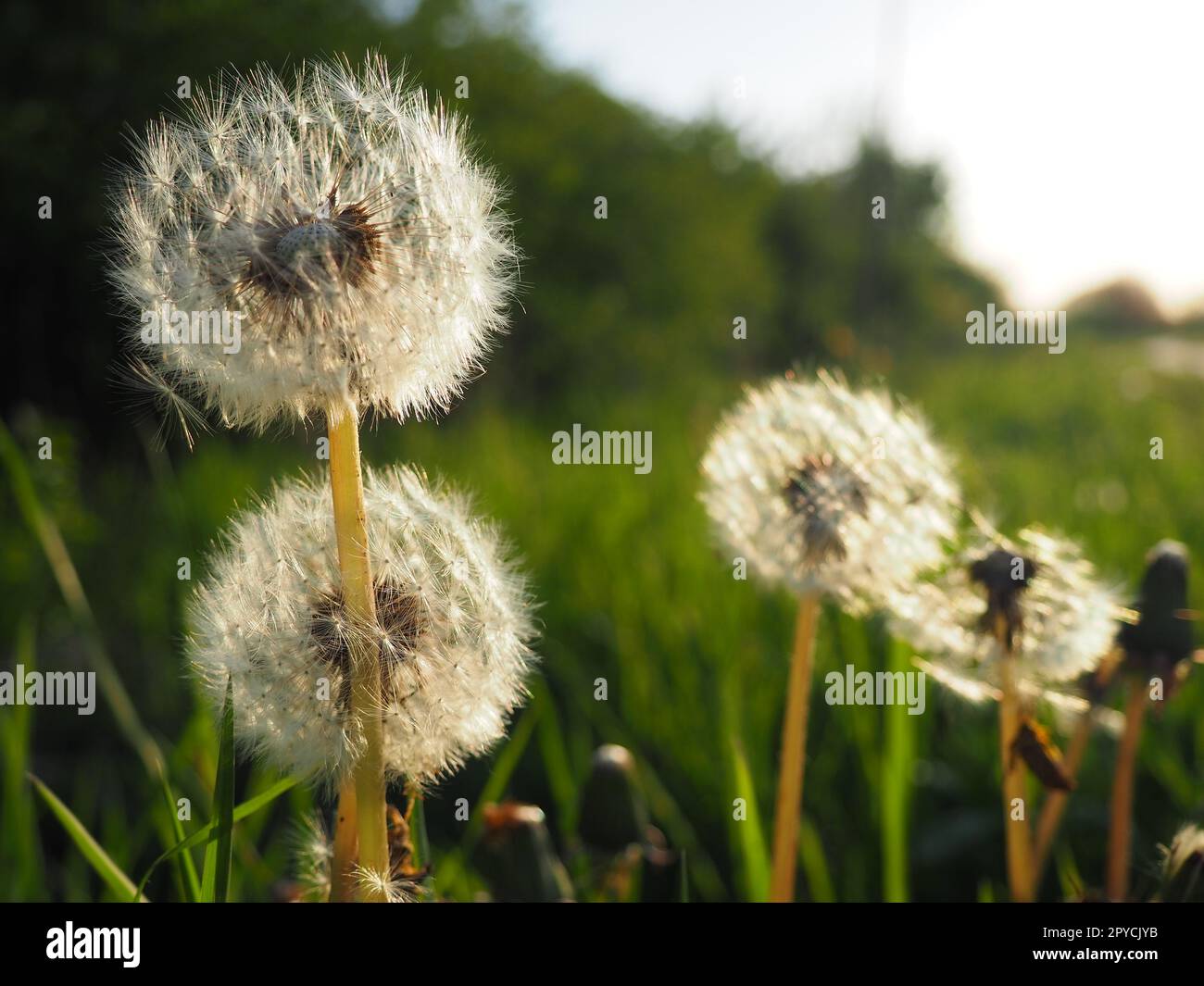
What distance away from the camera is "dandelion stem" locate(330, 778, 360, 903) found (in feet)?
2.78

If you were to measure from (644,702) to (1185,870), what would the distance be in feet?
6.61

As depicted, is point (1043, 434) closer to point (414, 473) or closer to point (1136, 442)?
point (1136, 442)

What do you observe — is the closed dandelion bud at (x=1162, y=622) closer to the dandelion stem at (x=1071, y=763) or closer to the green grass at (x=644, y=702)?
the dandelion stem at (x=1071, y=763)

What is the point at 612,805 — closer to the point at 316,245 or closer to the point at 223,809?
the point at 223,809

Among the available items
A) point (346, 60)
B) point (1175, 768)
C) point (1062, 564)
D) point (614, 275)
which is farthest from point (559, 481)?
point (614, 275)

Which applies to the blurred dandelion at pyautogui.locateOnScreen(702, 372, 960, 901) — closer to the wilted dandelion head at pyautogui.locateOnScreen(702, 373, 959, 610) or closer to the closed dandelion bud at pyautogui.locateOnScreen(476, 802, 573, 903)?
the wilted dandelion head at pyautogui.locateOnScreen(702, 373, 959, 610)

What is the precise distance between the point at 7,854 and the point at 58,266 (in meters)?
6.86

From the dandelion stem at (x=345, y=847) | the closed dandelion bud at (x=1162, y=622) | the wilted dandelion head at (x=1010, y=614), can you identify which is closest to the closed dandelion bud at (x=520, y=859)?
the dandelion stem at (x=345, y=847)

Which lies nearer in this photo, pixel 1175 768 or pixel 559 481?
pixel 1175 768

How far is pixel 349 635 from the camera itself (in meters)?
0.82

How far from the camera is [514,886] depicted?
1279mm

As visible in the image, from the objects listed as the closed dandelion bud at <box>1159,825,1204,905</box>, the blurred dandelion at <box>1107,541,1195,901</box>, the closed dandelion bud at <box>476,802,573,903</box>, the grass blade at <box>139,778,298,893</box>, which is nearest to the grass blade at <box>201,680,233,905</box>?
the grass blade at <box>139,778,298,893</box>

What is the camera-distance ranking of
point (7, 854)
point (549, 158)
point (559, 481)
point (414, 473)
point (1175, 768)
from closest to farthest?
point (414, 473) < point (7, 854) < point (1175, 768) < point (559, 481) < point (549, 158)

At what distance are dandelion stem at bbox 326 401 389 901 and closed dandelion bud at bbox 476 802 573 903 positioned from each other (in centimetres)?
47
